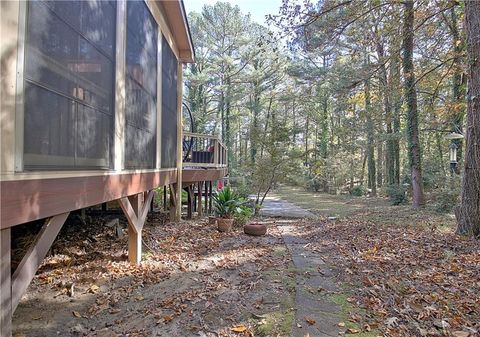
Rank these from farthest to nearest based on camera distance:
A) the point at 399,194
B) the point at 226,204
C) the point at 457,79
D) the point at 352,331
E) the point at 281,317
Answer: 1. the point at 399,194
2. the point at 457,79
3. the point at 226,204
4. the point at 281,317
5. the point at 352,331

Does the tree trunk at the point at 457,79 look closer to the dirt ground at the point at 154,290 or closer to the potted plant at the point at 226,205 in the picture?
the potted plant at the point at 226,205

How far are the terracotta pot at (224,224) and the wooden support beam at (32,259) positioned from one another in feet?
18.1

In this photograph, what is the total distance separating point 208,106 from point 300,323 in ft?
85.0

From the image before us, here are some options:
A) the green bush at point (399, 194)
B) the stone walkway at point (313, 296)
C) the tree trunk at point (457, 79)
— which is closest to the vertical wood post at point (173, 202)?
the stone walkway at point (313, 296)

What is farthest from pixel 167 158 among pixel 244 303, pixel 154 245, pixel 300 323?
pixel 300 323

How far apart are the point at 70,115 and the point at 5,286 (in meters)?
1.45

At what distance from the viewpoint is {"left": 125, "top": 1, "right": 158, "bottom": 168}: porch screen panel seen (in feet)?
14.6

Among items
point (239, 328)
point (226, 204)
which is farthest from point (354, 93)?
point (239, 328)

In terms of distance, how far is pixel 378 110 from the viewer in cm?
1426

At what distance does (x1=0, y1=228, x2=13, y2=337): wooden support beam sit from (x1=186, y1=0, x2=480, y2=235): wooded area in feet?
23.2

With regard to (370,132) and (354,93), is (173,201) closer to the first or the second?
(354,93)

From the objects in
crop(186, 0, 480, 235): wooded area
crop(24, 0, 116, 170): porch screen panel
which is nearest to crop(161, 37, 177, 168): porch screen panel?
crop(186, 0, 480, 235): wooded area

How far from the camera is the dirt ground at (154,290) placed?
3283mm

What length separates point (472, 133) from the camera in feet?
20.1
